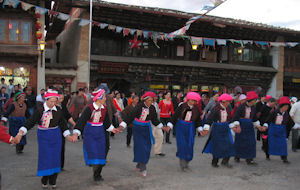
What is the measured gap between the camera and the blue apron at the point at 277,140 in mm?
7578

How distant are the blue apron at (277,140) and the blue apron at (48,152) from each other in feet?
18.4

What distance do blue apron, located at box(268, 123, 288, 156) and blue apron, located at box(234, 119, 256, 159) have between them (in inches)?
25.8

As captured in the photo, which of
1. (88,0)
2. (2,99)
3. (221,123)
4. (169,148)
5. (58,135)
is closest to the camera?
(58,135)

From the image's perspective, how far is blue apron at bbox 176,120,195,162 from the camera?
6.54 m

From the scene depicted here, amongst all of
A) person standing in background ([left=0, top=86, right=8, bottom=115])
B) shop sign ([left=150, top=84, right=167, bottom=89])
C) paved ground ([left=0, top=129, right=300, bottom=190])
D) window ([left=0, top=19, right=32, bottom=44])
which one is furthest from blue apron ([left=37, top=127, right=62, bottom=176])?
shop sign ([left=150, top=84, right=167, bottom=89])

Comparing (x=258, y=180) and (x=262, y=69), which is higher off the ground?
(x=262, y=69)

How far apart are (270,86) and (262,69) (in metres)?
2.09

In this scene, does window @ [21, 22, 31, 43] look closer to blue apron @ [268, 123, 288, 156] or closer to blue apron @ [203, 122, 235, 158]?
blue apron @ [203, 122, 235, 158]

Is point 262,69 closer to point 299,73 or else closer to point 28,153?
point 299,73

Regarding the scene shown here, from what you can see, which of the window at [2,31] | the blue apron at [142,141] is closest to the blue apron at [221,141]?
the blue apron at [142,141]

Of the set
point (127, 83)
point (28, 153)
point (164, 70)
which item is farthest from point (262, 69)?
point (28, 153)

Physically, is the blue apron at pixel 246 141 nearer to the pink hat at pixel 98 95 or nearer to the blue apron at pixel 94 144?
the blue apron at pixel 94 144

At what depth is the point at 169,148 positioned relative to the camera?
9375 millimetres

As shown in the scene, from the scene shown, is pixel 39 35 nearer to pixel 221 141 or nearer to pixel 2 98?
pixel 2 98
